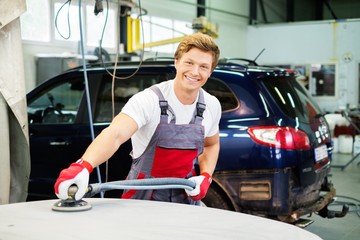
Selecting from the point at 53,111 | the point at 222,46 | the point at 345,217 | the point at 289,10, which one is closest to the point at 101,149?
the point at 53,111

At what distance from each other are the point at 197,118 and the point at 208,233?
0.94m

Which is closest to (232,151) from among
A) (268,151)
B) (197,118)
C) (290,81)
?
(268,151)

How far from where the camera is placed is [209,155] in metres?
2.78

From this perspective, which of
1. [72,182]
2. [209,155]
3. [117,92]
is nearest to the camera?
[72,182]

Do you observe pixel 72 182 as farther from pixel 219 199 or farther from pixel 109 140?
pixel 219 199

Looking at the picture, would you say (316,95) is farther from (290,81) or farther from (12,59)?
(12,59)

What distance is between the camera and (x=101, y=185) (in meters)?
2.02

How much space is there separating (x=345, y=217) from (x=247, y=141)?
81.8 inches

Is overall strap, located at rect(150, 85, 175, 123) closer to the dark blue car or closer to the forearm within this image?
the forearm

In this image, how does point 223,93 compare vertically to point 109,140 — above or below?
above

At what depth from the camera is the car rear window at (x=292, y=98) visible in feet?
13.0

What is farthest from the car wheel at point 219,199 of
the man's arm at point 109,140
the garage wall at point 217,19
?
the garage wall at point 217,19

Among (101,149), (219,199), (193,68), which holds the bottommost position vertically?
(219,199)

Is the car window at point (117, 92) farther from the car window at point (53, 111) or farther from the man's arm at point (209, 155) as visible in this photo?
the man's arm at point (209, 155)
